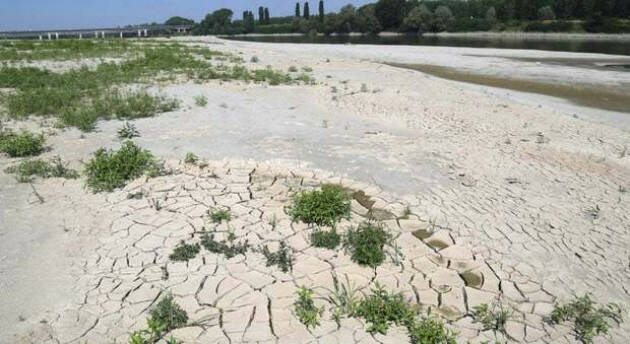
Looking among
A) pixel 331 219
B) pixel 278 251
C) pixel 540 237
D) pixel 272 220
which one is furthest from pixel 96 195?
pixel 540 237

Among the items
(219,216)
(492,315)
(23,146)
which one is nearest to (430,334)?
(492,315)

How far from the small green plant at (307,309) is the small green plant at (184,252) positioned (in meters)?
1.47

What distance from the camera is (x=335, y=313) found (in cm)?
406

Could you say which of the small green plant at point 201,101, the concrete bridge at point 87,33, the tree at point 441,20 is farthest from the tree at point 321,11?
the small green plant at point 201,101

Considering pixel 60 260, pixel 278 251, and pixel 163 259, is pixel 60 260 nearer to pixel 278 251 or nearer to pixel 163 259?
pixel 163 259

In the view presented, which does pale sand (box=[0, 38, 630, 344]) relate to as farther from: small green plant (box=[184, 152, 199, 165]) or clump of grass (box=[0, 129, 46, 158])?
small green plant (box=[184, 152, 199, 165])

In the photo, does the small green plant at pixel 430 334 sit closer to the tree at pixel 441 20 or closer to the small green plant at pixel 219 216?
the small green plant at pixel 219 216

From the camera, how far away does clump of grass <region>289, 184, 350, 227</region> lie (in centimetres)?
575

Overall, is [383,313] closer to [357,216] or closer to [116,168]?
[357,216]

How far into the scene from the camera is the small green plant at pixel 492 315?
13.1ft

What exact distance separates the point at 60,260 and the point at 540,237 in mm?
5988

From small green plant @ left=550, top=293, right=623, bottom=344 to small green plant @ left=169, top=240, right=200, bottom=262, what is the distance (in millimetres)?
3895

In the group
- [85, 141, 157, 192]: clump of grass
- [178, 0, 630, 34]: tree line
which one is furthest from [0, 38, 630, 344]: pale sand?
[178, 0, 630, 34]: tree line

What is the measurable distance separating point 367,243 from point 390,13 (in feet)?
354
